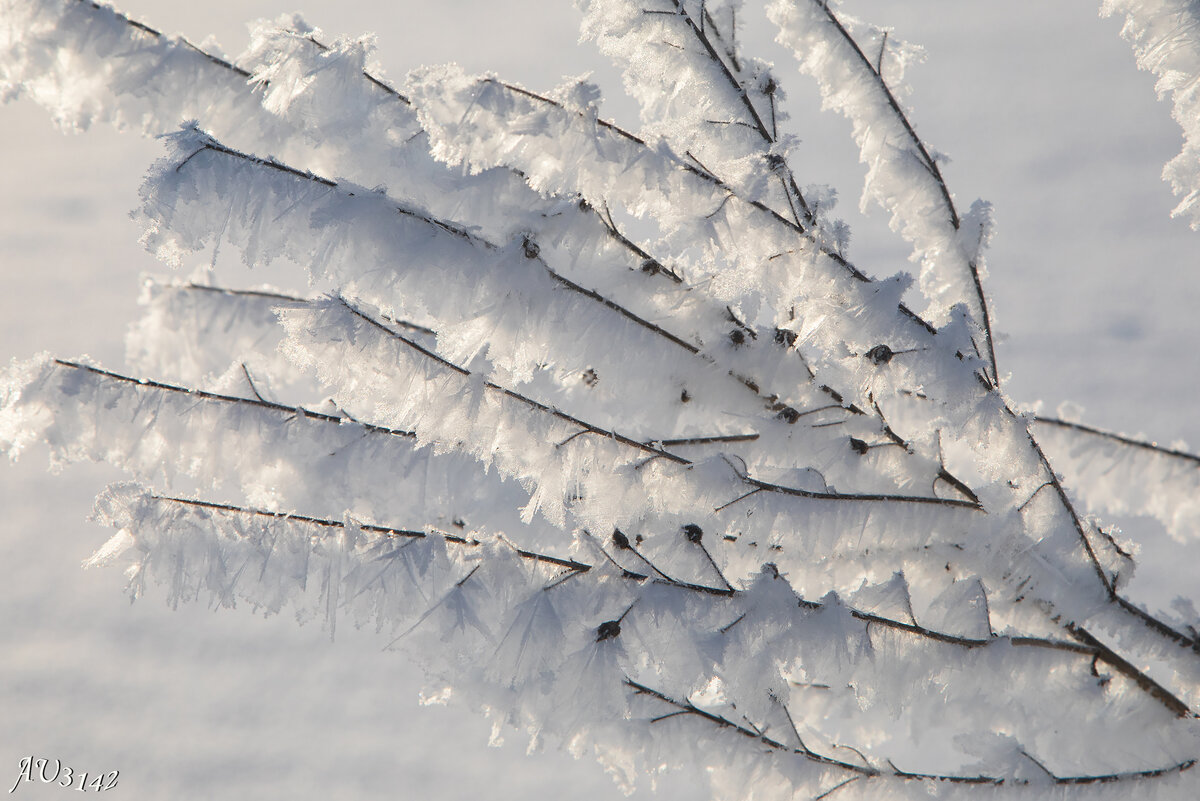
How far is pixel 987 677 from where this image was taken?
2.24 metres

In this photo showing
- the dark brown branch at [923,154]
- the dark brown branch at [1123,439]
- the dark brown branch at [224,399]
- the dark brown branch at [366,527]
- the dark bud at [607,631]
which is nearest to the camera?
the dark bud at [607,631]

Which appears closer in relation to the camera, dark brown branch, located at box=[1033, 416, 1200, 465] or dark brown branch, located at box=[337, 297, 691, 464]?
dark brown branch, located at box=[337, 297, 691, 464]

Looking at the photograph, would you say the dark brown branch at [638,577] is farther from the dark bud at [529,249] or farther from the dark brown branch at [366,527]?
the dark bud at [529,249]

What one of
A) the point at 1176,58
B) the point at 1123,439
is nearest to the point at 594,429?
the point at 1176,58

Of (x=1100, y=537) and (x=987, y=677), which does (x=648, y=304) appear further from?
(x=1100, y=537)

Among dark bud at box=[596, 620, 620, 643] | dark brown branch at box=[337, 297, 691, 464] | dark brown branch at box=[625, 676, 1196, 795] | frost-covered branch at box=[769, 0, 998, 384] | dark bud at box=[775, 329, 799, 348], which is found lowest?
dark brown branch at box=[625, 676, 1196, 795]

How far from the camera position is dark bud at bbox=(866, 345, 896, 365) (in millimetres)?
2066

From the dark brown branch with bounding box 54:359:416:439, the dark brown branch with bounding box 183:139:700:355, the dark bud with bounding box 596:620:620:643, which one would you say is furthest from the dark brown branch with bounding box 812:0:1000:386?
the dark brown branch with bounding box 54:359:416:439

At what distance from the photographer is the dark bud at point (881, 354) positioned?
2.07 m

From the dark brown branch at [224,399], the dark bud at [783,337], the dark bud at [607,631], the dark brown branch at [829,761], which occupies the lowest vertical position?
the dark brown branch at [829,761]

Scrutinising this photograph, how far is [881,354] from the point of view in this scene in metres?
2.07

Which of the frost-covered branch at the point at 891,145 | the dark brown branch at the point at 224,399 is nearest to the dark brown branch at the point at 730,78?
the frost-covered branch at the point at 891,145

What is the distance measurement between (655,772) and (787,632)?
2.70 feet

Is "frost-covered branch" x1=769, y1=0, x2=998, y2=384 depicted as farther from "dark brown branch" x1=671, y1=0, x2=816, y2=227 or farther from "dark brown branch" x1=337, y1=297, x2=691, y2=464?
"dark brown branch" x1=337, y1=297, x2=691, y2=464
